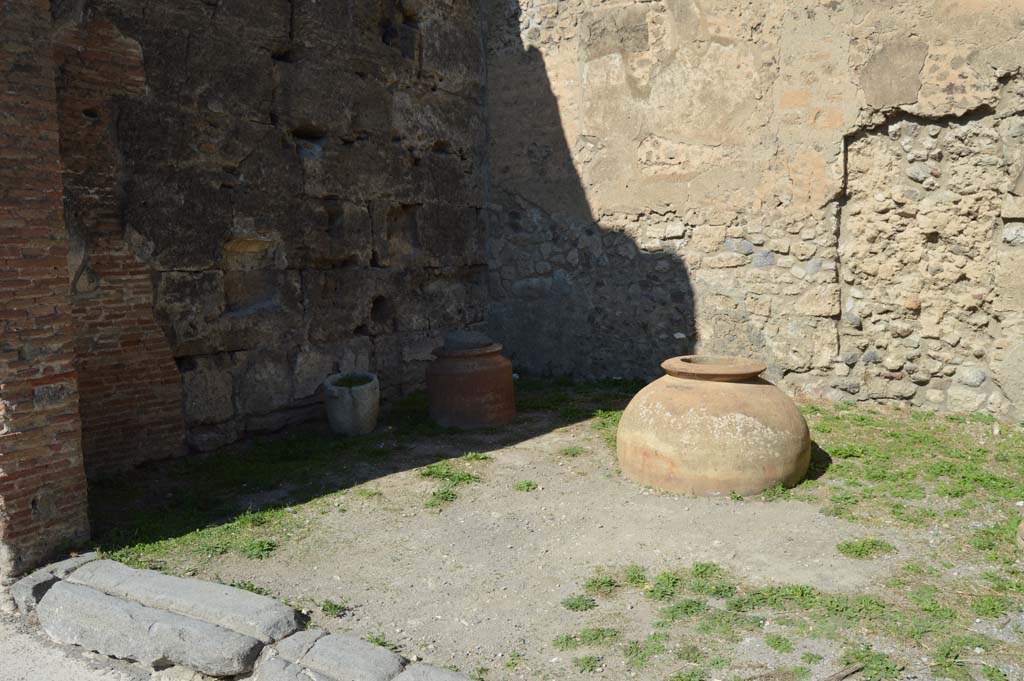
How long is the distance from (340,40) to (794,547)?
5.91 meters

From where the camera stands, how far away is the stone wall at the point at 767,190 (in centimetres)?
672

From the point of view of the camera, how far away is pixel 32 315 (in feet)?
13.8

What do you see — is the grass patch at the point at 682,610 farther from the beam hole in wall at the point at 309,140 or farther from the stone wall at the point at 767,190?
the beam hole in wall at the point at 309,140

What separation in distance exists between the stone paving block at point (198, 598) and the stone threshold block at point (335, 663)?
0.42 feet

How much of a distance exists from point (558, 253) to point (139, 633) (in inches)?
246

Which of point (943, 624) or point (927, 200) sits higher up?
point (927, 200)

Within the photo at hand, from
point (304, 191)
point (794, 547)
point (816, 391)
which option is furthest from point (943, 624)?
point (304, 191)

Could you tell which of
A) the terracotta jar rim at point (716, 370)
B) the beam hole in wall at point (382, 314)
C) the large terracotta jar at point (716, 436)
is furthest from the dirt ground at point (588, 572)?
the beam hole in wall at point (382, 314)

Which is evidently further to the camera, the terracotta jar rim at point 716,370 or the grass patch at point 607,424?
the grass patch at point 607,424

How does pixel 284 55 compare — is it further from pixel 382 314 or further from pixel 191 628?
pixel 191 628

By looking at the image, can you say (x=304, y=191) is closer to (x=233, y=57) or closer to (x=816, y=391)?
(x=233, y=57)

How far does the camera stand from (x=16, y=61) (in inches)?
163

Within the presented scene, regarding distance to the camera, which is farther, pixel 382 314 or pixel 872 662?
pixel 382 314

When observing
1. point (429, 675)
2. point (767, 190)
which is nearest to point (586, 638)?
point (429, 675)
